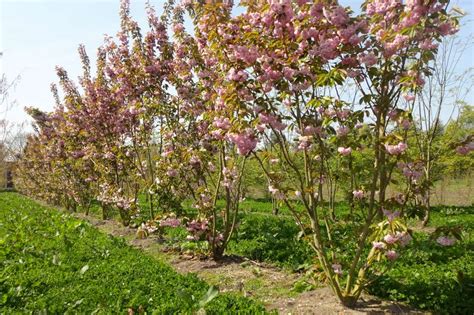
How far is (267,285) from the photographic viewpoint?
5.58 meters

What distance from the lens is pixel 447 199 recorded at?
21.0m

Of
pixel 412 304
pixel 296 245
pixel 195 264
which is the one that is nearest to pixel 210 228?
pixel 195 264

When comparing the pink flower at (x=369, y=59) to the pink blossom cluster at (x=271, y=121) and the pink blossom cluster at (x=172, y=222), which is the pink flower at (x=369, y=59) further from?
the pink blossom cluster at (x=172, y=222)

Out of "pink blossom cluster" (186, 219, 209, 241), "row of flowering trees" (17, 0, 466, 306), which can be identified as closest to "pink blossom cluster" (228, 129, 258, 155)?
"row of flowering trees" (17, 0, 466, 306)

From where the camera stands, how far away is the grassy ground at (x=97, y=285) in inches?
162

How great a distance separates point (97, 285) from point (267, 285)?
2.34 meters

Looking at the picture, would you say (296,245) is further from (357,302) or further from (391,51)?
(391,51)

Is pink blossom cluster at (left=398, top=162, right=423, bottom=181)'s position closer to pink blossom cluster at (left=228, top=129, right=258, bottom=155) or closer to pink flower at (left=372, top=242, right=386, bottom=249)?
pink flower at (left=372, top=242, right=386, bottom=249)

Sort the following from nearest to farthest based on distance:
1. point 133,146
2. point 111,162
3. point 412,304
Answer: point 412,304 < point 133,146 < point 111,162

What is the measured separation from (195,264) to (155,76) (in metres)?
4.16

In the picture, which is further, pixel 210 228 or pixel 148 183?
pixel 148 183

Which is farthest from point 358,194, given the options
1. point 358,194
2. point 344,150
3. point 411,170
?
point 344,150

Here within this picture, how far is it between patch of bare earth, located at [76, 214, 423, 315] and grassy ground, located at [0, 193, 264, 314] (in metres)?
0.58

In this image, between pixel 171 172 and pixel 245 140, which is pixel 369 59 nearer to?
pixel 245 140
